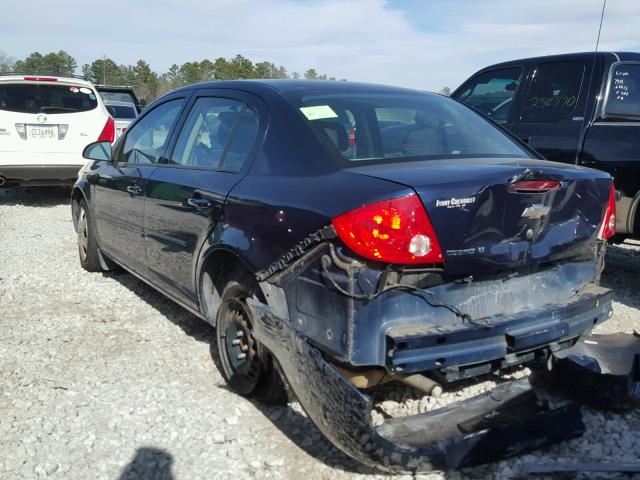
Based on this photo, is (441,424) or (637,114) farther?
(637,114)

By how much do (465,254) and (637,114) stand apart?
359 centimetres

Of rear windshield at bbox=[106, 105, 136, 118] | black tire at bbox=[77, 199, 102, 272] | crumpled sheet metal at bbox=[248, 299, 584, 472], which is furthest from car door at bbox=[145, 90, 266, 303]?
rear windshield at bbox=[106, 105, 136, 118]

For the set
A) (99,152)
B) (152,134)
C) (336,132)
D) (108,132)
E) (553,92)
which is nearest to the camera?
(336,132)

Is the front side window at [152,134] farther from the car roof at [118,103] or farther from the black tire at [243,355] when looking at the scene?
the car roof at [118,103]

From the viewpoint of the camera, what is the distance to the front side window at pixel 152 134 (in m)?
4.35

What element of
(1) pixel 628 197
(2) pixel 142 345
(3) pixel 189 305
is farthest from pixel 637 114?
(2) pixel 142 345

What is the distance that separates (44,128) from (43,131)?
45mm

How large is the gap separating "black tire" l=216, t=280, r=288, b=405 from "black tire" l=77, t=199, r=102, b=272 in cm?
264

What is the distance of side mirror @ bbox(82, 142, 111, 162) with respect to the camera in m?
5.25

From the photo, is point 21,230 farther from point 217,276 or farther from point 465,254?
point 465,254

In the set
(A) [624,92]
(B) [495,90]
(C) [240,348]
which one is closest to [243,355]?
(C) [240,348]

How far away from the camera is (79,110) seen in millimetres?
9531

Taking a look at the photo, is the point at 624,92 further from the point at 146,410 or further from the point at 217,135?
the point at 146,410

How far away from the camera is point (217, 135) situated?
12.3ft
